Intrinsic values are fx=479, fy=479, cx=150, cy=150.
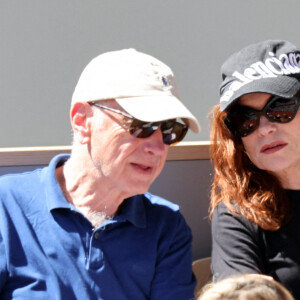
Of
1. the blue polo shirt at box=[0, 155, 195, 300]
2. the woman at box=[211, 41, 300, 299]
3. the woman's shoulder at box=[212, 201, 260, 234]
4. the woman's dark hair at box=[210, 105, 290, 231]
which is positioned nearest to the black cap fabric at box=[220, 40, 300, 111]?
the woman at box=[211, 41, 300, 299]

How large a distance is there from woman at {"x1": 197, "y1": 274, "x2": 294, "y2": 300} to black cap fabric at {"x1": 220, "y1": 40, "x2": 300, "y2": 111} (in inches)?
29.8

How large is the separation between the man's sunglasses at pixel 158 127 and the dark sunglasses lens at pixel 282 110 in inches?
16.2

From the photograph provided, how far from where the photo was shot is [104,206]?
5.78 feet

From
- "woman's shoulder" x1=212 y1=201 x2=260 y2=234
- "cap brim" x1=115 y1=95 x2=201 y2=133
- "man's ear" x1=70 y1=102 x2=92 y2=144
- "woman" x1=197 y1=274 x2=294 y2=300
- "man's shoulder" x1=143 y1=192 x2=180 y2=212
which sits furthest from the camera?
"woman's shoulder" x1=212 y1=201 x2=260 y2=234

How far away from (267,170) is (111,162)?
0.82 m

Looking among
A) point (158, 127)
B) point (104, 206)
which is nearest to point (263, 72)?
point (158, 127)

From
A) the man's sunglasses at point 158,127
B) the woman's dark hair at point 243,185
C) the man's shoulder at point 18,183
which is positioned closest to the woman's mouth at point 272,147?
the woman's dark hair at point 243,185

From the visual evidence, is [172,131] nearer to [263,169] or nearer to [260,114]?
[260,114]

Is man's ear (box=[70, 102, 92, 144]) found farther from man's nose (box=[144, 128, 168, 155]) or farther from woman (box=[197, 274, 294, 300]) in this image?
woman (box=[197, 274, 294, 300])

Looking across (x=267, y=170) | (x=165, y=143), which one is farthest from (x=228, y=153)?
(x=165, y=143)

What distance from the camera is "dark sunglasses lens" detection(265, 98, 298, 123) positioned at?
194cm

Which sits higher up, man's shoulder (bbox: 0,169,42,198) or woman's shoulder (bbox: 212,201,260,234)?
man's shoulder (bbox: 0,169,42,198)

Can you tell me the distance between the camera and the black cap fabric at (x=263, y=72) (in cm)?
190

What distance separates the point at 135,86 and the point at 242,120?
23.4 inches
